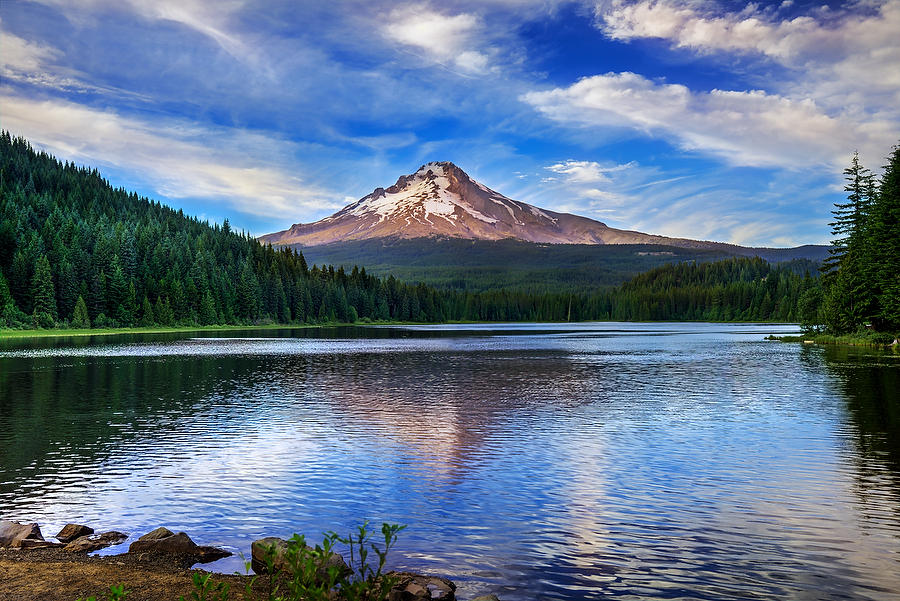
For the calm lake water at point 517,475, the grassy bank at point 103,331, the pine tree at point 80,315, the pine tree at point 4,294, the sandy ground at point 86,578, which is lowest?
the calm lake water at point 517,475

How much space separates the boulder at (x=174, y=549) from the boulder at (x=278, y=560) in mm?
1223

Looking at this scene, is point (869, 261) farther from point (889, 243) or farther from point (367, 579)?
point (367, 579)

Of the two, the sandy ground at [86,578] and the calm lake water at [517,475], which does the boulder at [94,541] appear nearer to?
the sandy ground at [86,578]

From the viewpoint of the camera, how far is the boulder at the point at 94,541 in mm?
14477

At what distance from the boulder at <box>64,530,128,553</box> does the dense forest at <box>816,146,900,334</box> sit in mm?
80953

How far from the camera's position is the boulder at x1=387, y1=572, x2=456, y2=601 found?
37.1 ft

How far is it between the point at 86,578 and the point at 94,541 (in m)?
3.12

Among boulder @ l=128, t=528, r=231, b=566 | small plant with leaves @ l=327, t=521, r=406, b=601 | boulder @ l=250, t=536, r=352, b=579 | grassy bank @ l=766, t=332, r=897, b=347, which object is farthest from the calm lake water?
grassy bank @ l=766, t=332, r=897, b=347

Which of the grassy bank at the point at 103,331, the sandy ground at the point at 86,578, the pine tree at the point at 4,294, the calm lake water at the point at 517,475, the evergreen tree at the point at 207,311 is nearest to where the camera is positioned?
the sandy ground at the point at 86,578

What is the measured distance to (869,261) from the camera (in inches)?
3226

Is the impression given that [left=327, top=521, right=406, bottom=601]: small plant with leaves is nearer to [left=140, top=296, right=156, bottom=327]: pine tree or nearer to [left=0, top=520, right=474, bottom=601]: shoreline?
[left=0, top=520, right=474, bottom=601]: shoreline

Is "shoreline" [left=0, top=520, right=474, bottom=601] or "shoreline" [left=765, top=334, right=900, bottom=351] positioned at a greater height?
"shoreline" [left=765, top=334, right=900, bottom=351]

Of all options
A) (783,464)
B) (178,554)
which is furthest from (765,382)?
(178,554)

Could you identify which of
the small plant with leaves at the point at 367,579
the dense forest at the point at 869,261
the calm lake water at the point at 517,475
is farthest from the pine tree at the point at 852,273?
the small plant with leaves at the point at 367,579
